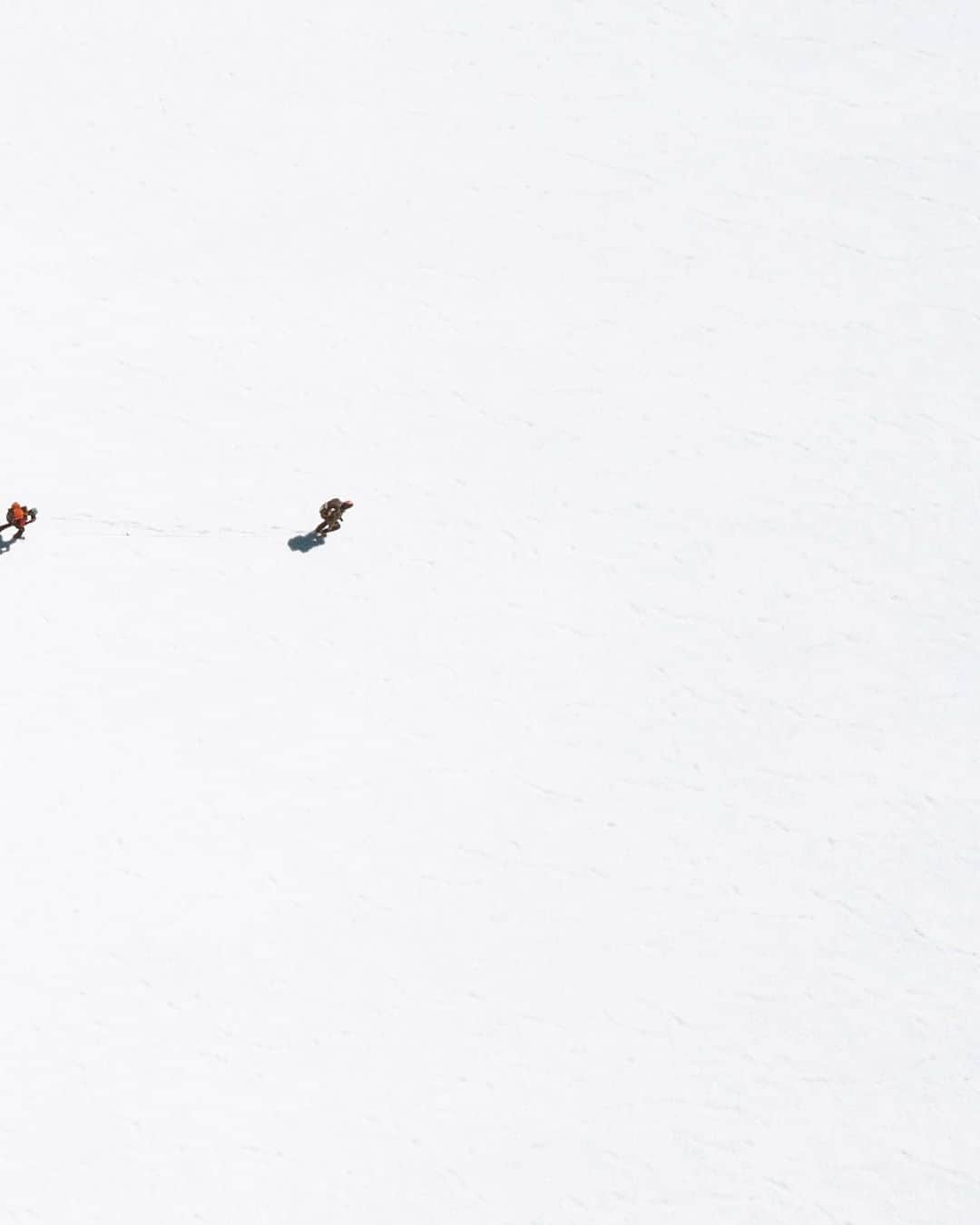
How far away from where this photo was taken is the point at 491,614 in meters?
19.6

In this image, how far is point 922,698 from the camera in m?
19.8

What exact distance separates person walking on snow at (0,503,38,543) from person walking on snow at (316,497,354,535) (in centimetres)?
319

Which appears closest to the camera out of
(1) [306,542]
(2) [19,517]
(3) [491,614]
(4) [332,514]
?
(2) [19,517]

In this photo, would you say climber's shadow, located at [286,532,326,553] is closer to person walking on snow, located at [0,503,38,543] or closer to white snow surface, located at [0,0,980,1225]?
white snow surface, located at [0,0,980,1225]

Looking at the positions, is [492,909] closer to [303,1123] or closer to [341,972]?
[341,972]

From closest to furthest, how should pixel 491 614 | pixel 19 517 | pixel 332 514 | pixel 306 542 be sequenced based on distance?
pixel 19 517 < pixel 332 514 < pixel 491 614 < pixel 306 542

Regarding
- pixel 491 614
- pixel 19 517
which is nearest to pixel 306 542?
pixel 491 614

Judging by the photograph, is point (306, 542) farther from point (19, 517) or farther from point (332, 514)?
point (19, 517)

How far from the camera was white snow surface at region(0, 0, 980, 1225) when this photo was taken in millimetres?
17234

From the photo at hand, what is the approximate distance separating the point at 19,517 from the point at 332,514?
343 cm

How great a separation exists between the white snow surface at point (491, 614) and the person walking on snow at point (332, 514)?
0.78 ft

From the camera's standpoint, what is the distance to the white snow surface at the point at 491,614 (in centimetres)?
1723

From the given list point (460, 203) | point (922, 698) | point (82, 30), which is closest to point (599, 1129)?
point (922, 698)

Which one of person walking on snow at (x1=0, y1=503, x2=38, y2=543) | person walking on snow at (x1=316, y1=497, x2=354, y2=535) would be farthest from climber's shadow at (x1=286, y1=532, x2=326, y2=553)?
person walking on snow at (x1=0, y1=503, x2=38, y2=543)
